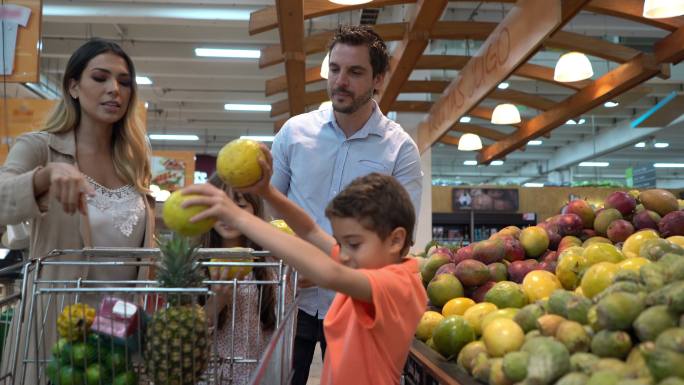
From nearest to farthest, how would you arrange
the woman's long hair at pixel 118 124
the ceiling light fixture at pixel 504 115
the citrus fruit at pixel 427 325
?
1. the woman's long hair at pixel 118 124
2. the citrus fruit at pixel 427 325
3. the ceiling light fixture at pixel 504 115

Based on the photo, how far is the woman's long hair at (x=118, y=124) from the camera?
2.11m

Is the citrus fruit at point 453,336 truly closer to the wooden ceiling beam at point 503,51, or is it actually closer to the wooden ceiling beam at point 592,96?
the wooden ceiling beam at point 503,51

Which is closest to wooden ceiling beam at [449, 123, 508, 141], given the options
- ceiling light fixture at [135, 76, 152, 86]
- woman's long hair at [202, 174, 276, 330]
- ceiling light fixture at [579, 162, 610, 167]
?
ceiling light fixture at [135, 76, 152, 86]

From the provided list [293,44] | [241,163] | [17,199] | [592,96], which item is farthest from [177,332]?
[592,96]

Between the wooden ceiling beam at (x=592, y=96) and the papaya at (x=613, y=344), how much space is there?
4.66 metres

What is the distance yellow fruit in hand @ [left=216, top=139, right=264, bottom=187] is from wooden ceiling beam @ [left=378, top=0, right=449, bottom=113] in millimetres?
3581

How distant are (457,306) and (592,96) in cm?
477

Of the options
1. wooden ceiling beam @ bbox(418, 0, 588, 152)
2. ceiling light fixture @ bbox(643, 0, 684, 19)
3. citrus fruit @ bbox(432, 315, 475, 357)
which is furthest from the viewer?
ceiling light fixture @ bbox(643, 0, 684, 19)

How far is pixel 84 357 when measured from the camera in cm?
133

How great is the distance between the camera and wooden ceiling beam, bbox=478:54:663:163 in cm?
566

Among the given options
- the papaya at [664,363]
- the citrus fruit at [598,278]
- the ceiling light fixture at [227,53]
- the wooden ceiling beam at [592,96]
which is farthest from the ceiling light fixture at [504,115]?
the papaya at [664,363]

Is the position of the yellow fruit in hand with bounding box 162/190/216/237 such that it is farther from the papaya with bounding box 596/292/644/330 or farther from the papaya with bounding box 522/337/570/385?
the papaya with bounding box 596/292/644/330

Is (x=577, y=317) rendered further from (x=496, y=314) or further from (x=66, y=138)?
(x=66, y=138)

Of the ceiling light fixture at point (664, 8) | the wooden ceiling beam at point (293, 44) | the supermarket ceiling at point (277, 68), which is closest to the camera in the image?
the ceiling light fixture at point (664, 8)
